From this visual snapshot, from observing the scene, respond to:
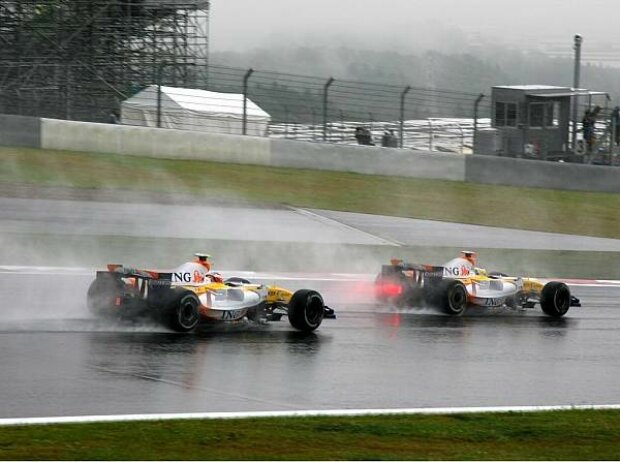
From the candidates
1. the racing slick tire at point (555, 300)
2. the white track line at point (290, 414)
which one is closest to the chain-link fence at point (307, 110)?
the racing slick tire at point (555, 300)

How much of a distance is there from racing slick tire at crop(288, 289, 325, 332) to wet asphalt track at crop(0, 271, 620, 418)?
5.6 inches

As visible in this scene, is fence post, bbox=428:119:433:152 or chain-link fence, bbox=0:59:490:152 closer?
chain-link fence, bbox=0:59:490:152

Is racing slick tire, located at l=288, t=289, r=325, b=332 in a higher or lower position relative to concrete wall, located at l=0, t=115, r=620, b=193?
lower

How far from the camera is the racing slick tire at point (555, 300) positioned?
551 inches

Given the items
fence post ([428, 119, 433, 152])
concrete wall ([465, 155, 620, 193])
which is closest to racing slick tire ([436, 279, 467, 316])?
concrete wall ([465, 155, 620, 193])

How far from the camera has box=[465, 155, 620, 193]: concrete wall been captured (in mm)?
26283

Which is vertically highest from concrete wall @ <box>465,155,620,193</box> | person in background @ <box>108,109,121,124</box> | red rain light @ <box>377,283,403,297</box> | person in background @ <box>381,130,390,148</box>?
person in background @ <box>108,109,121,124</box>

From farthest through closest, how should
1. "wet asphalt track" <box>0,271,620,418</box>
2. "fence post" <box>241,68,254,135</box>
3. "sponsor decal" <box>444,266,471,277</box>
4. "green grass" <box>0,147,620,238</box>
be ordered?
"fence post" <box>241,68,254,135</box> < "green grass" <box>0,147,620,238</box> < "sponsor decal" <box>444,266,471,277</box> < "wet asphalt track" <box>0,271,620,418</box>

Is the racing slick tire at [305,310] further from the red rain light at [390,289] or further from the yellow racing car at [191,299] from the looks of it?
the red rain light at [390,289]

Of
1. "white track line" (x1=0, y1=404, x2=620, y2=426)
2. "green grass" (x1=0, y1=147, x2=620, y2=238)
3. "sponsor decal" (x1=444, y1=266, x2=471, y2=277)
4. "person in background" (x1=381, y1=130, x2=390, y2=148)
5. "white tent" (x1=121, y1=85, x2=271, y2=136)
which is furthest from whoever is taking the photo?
"person in background" (x1=381, y1=130, x2=390, y2=148)

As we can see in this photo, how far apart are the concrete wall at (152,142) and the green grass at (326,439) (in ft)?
55.2

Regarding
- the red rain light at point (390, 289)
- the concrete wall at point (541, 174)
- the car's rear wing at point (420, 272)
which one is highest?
the concrete wall at point (541, 174)

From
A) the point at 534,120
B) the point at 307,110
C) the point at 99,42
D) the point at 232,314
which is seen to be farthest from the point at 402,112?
the point at 232,314

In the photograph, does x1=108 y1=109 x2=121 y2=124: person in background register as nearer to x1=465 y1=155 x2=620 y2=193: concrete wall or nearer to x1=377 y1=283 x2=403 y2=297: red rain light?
x1=465 y1=155 x2=620 y2=193: concrete wall
